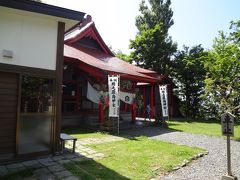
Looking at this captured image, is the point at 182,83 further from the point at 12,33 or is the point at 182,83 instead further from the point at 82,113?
the point at 12,33

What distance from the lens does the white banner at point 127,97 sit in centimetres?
1290

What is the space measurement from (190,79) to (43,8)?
1926 cm

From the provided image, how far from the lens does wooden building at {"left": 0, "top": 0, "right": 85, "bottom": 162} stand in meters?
6.07

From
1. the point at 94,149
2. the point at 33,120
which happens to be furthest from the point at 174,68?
the point at 33,120

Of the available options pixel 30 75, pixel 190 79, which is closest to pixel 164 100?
pixel 190 79

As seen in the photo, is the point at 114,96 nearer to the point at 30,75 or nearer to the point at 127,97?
the point at 127,97

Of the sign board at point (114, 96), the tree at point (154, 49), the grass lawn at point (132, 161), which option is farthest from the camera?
the tree at point (154, 49)

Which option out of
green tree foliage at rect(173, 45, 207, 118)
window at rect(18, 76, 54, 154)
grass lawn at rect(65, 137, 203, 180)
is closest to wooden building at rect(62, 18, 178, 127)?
grass lawn at rect(65, 137, 203, 180)

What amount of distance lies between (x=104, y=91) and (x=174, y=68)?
13.5 m

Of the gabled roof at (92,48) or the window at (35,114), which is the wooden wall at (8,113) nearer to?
the window at (35,114)

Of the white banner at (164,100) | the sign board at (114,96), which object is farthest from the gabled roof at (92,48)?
the sign board at (114,96)

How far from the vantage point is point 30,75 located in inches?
254

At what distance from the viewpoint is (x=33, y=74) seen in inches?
254

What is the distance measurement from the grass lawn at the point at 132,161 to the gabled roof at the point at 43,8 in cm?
403
